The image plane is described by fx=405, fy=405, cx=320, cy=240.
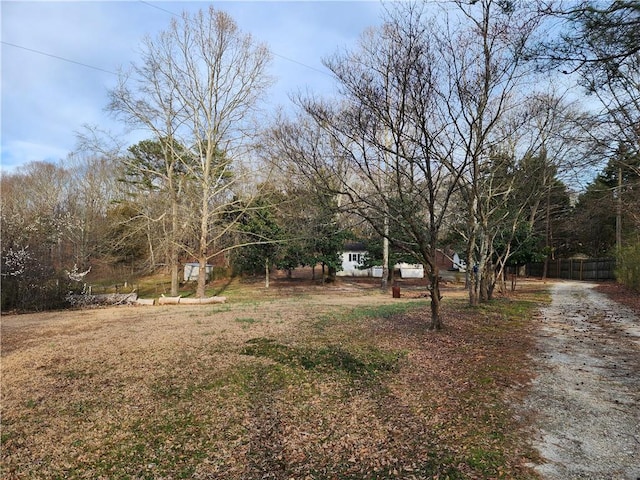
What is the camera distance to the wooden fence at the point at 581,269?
1083 inches

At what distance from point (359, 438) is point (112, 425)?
8.20ft

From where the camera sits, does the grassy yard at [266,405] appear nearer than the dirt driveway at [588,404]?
No

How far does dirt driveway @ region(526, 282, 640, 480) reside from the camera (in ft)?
10.0

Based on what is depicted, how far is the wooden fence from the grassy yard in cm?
2478

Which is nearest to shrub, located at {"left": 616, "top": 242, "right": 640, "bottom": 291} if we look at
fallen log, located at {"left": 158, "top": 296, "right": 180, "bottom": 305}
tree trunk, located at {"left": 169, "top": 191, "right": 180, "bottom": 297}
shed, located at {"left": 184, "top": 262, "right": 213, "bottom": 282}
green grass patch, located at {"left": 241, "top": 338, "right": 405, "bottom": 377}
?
green grass patch, located at {"left": 241, "top": 338, "right": 405, "bottom": 377}

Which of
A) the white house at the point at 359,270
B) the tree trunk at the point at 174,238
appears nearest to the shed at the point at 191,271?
the white house at the point at 359,270

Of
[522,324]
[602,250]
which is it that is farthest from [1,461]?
[602,250]

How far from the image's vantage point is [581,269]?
29891 mm

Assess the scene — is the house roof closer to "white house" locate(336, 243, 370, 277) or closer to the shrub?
"white house" locate(336, 243, 370, 277)

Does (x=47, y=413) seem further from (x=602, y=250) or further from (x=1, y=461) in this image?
(x=602, y=250)

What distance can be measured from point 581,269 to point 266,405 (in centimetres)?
3227

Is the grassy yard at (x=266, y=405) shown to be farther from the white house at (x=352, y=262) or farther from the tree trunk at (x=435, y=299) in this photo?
the white house at (x=352, y=262)

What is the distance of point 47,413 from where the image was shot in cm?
443

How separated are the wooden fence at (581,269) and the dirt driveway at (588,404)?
2275 cm
